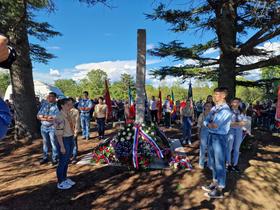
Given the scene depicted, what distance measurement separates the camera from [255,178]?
5676mm

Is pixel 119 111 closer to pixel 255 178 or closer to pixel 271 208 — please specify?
pixel 255 178

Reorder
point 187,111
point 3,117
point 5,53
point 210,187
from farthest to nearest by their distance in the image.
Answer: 1. point 187,111
2. point 210,187
3. point 3,117
4. point 5,53

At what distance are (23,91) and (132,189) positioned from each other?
22.3 ft

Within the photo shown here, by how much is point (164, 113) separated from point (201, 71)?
5.25 m

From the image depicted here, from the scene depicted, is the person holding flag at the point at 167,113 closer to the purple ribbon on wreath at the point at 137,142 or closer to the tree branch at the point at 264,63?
the tree branch at the point at 264,63

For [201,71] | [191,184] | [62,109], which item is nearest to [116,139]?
[62,109]

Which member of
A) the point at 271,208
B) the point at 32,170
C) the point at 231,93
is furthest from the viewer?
the point at 231,93

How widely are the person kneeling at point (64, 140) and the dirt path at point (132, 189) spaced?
0.23m

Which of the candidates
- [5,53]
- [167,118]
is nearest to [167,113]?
[167,118]

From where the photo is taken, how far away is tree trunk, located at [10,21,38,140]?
30.8ft

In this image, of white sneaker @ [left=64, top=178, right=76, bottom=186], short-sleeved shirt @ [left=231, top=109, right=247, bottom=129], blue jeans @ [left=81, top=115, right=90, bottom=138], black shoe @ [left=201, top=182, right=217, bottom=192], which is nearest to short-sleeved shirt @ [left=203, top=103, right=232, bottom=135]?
black shoe @ [left=201, top=182, right=217, bottom=192]

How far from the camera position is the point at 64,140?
507 cm

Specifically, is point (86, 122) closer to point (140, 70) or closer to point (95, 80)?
point (140, 70)

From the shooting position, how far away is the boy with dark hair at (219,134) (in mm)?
4629
